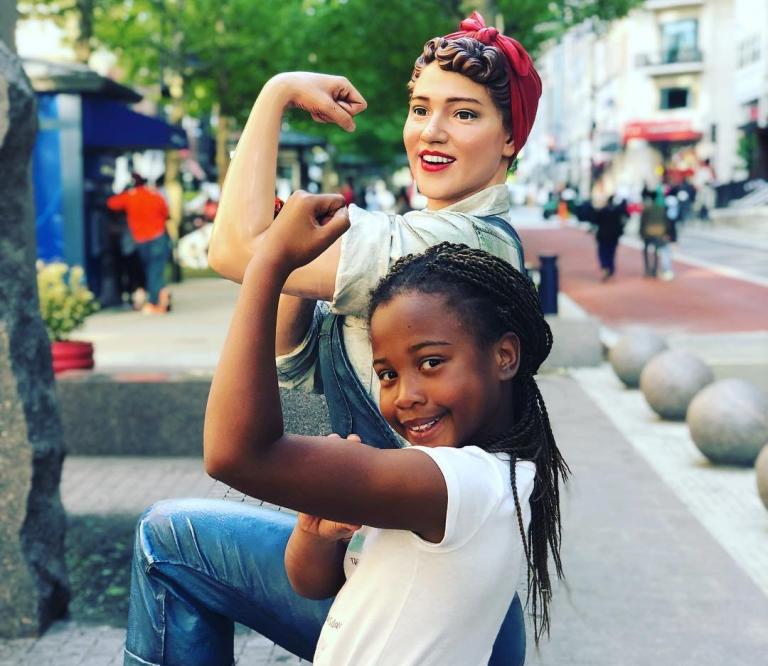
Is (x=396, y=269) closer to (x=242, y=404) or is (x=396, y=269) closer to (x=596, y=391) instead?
(x=242, y=404)

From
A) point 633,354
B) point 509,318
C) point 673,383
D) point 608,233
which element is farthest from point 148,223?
point 509,318

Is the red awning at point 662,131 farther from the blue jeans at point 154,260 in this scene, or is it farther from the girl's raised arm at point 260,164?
the girl's raised arm at point 260,164

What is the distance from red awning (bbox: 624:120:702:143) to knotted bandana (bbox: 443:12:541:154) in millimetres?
69425

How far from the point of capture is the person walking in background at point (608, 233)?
24719 millimetres

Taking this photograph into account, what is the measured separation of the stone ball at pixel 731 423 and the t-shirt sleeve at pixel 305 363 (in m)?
5.80

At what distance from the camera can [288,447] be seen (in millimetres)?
1970

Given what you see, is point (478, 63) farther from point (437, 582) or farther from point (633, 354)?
point (633, 354)

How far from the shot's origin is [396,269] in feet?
7.60

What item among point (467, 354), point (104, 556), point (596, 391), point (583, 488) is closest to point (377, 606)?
point (467, 354)

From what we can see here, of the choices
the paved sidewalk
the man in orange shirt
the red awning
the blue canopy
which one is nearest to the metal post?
the paved sidewalk

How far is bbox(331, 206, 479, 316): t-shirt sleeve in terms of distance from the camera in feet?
8.02

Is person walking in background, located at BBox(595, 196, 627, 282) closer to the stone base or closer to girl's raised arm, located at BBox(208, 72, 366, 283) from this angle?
the stone base

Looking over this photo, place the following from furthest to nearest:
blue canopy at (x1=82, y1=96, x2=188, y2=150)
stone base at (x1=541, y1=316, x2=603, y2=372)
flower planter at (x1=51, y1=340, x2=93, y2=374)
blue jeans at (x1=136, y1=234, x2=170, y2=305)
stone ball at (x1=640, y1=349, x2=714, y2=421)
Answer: blue canopy at (x1=82, y1=96, x2=188, y2=150) → blue jeans at (x1=136, y1=234, x2=170, y2=305) → stone base at (x1=541, y1=316, x2=603, y2=372) → stone ball at (x1=640, y1=349, x2=714, y2=421) → flower planter at (x1=51, y1=340, x2=93, y2=374)

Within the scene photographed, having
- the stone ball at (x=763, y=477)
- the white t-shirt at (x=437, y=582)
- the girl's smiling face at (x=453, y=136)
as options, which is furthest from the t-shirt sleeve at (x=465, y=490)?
the stone ball at (x=763, y=477)
